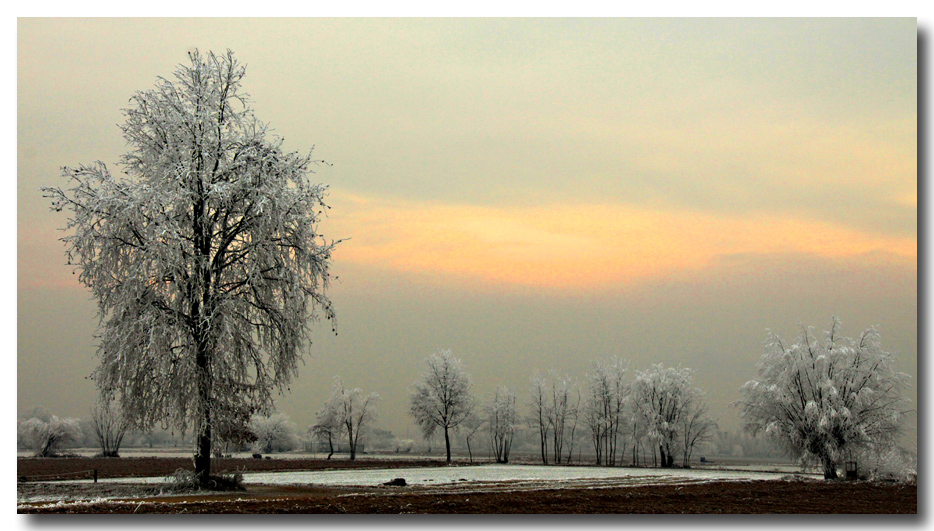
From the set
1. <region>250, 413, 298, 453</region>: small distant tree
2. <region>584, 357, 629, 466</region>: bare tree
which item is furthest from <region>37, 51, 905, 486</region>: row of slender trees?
<region>250, 413, 298, 453</region>: small distant tree

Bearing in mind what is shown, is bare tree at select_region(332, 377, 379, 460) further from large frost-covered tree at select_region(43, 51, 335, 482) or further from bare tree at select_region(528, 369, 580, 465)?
large frost-covered tree at select_region(43, 51, 335, 482)

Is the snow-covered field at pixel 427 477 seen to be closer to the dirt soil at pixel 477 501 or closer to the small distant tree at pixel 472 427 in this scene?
the dirt soil at pixel 477 501

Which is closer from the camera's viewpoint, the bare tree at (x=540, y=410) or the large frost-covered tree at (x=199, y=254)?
the large frost-covered tree at (x=199, y=254)

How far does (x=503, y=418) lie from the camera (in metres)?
58.3

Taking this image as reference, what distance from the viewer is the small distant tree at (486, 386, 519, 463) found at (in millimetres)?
57594

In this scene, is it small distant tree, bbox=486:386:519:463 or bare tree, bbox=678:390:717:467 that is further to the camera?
small distant tree, bbox=486:386:519:463

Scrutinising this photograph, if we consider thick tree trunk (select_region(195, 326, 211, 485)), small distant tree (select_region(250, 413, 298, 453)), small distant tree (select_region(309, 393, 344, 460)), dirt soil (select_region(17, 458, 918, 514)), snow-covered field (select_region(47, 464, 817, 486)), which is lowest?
small distant tree (select_region(250, 413, 298, 453))

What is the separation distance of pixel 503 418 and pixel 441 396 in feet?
30.2

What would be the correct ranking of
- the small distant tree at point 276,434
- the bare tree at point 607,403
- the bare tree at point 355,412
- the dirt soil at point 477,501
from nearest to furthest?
the dirt soil at point 477,501
the bare tree at point 607,403
the bare tree at point 355,412
the small distant tree at point 276,434

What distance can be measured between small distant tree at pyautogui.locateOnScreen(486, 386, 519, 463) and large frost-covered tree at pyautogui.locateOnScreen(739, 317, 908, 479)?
28.3 meters

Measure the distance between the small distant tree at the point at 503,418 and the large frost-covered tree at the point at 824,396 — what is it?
28.3 m

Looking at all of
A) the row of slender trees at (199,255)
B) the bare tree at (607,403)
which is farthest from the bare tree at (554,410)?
the row of slender trees at (199,255)

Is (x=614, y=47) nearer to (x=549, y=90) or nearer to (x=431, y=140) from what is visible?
(x=549, y=90)

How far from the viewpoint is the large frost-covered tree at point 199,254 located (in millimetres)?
15602
